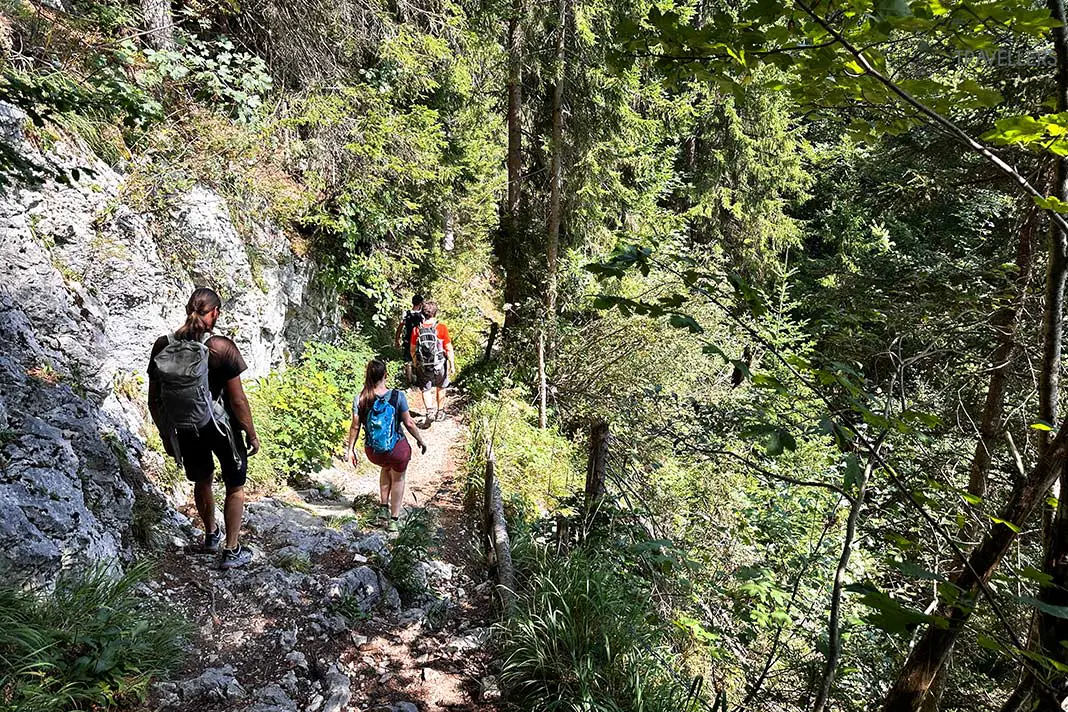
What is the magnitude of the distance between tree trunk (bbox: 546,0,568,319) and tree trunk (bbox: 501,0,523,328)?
766 mm

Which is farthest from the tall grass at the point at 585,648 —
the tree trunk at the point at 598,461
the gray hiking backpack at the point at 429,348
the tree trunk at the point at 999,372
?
the gray hiking backpack at the point at 429,348

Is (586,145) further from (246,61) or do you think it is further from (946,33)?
(946,33)

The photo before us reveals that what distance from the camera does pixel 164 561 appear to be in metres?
4.37

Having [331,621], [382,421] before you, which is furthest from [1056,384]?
[382,421]

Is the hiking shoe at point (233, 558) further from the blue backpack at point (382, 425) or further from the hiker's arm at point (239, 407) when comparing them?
the blue backpack at point (382, 425)

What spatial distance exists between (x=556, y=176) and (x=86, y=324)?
8403 mm

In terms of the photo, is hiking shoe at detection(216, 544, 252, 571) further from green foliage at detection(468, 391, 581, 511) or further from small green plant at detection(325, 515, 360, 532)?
green foliage at detection(468, 391, 581, 511)

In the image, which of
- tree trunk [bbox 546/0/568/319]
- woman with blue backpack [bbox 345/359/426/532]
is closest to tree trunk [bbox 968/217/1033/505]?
woman with blue backpack [bbox 345/359/426/532]

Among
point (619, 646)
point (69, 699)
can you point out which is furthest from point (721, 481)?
point (69, 699)

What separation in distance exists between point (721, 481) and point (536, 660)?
5538 millimetres

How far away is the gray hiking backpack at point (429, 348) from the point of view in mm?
9448

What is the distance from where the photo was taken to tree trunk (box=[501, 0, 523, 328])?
34.9 feet

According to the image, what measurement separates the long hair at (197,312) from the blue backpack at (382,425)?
2229 millimetres

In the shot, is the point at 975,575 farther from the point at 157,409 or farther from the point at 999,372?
the point at 157,409
